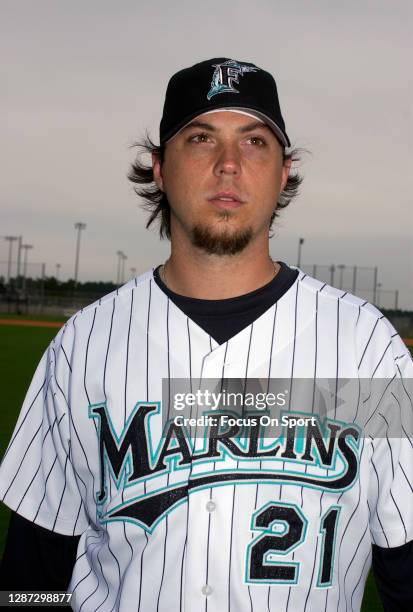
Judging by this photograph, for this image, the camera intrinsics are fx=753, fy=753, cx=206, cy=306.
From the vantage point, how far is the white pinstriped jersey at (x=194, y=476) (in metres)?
1.97

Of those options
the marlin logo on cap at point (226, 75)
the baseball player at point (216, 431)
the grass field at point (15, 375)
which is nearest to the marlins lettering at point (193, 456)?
the baseball player at point (216, 431)

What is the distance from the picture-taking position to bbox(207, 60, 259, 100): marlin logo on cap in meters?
2.21

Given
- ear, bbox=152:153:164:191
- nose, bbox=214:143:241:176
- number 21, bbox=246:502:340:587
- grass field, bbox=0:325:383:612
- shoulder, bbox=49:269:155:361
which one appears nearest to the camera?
number 21, bbox=246:502:340:587

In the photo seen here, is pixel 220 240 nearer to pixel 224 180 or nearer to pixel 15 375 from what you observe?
pixel 224 180

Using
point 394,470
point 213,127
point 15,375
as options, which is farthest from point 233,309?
point 15,375

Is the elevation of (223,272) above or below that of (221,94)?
below

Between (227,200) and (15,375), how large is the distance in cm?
1002

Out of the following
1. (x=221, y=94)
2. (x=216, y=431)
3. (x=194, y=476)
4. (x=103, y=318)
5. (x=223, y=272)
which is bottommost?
(x=194, y=476)

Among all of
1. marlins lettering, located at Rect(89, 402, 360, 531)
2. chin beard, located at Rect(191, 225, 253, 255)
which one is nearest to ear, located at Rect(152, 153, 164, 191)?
chin beard, located at Rect(191, 225, 253, 255)

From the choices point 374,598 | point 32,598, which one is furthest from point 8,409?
point 32,598

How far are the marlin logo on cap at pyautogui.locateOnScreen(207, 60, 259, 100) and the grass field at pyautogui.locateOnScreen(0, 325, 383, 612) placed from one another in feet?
9.30

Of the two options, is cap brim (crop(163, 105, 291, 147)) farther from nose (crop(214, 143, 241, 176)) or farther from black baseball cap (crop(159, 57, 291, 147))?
nose (crop(214, 143, 241, 176))

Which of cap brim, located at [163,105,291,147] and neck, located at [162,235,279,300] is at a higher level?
cap brim, located at [163,105,291,147]

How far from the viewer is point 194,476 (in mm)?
2029
